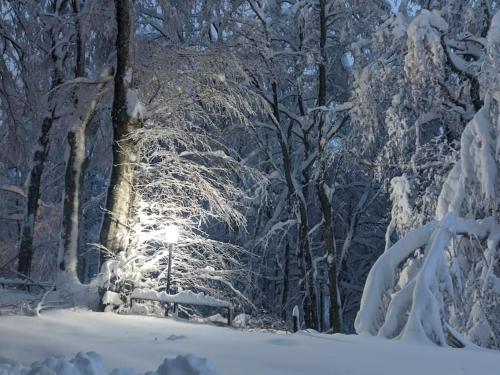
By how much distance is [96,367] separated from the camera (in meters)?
3.80

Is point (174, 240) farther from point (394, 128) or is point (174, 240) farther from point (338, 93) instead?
point (338, 93)

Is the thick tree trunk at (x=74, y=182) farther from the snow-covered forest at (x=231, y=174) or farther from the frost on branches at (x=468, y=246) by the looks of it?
the frost on branches at (x=468, y=246)

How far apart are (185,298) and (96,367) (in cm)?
560

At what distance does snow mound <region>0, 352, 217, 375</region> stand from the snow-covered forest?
2 cm

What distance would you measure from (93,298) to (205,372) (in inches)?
268

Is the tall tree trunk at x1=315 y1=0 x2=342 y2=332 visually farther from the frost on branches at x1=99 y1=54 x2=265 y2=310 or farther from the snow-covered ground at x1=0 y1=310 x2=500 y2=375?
the snow-covered ground at x1=0 y1=310 x2=500 y2=375

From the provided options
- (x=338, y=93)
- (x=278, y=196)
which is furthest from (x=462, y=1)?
(x=278, y=196)

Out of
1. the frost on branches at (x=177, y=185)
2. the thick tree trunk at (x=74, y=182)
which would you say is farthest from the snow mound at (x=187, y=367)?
the thick tree trunk at (x=74, y=182)

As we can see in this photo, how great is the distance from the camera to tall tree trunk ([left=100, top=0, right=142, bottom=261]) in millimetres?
10320

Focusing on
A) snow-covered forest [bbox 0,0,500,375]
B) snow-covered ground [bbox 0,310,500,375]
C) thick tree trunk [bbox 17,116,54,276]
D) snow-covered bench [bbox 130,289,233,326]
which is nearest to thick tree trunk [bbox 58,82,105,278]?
snow-covered forest [bbox 0,0,500,375]

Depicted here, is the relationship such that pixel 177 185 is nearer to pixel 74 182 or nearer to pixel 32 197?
pixel 74 182

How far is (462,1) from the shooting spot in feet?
35.6

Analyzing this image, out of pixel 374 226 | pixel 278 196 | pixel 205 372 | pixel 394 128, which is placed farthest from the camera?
pixel 374 226

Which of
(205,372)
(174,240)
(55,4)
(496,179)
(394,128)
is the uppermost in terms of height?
(55,4)
